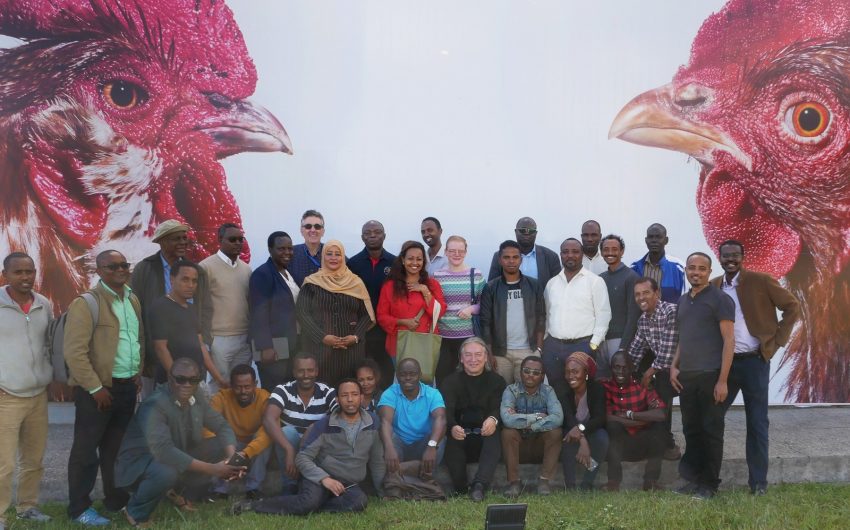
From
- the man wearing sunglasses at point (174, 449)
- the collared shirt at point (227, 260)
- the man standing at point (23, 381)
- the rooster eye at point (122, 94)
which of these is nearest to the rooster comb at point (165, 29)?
the rooster eye at point (122, 94)

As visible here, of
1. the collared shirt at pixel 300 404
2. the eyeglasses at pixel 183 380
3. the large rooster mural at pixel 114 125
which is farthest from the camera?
the large rooster mural at pixel 114 125

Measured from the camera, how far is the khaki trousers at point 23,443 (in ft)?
12.0

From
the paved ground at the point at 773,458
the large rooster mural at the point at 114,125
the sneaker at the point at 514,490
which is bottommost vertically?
the sneaker at the point at 514,490

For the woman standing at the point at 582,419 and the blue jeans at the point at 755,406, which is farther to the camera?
the woman standing at the point at 582,419

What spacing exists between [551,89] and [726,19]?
1568mm

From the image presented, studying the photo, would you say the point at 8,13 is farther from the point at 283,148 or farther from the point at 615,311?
the point at 615,311

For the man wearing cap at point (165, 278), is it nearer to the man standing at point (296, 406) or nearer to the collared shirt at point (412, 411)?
the man standing at point (296, 406)

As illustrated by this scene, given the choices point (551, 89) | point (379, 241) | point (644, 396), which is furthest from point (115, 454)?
point (551, 89)

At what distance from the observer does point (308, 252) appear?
492cm

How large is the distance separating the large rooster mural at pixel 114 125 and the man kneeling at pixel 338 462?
80.3 inches

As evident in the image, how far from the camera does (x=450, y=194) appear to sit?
5.64 meters

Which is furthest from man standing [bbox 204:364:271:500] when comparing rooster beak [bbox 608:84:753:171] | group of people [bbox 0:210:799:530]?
rooster beak [bbox 608:84:753:171]

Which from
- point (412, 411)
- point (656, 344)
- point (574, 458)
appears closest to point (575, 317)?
point (656, 344)

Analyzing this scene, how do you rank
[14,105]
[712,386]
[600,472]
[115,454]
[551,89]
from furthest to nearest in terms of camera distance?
[551,89], [14,105], [600,472], [712,386], [115,454]
